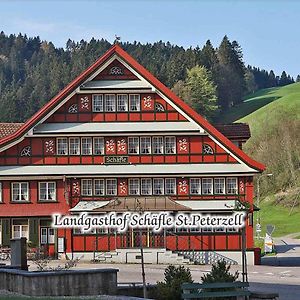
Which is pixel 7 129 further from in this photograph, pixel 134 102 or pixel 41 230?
pixel 134 102

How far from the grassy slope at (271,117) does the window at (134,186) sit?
32507 mm

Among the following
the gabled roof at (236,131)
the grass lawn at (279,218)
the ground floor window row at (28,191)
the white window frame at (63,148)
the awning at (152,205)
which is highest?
the gabled roof at (236,131)

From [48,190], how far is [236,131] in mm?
12781

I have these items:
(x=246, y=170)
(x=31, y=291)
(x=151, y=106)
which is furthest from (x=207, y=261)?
(x=31, y=291)

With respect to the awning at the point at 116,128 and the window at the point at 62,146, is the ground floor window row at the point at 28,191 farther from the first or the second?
the awning at the point at 116,128

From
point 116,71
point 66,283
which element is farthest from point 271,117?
point 66,283

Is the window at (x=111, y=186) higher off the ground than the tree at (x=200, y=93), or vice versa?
the tree at (x=200, y=93)

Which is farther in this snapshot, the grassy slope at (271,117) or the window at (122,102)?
the grassy slope at (271,117)

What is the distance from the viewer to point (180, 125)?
164 ft

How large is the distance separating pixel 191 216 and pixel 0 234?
11486 mm

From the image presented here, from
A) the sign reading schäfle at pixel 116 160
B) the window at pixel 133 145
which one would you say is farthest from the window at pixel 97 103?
the sign reading schäfle at pixel 116 160

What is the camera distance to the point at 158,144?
50344 millimetres

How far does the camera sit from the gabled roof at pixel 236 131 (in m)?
53.0

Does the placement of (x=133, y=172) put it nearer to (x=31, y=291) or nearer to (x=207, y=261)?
(x=207, y=261)
